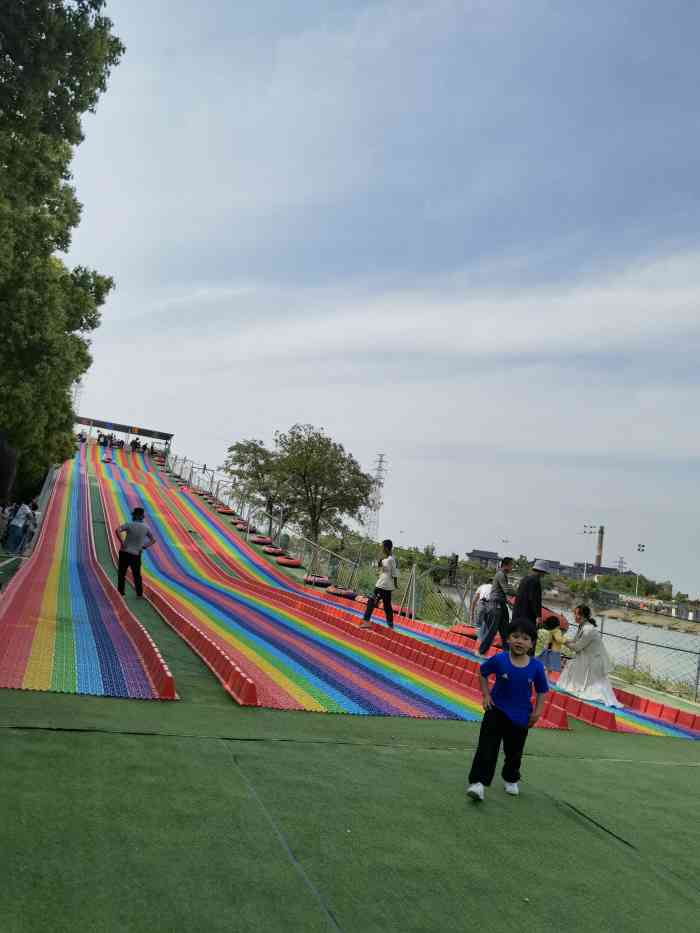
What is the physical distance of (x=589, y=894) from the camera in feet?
12.5

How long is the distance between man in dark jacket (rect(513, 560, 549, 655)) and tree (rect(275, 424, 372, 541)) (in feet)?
142

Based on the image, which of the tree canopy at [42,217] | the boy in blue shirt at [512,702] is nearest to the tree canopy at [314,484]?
→ the tree canopy at [42,217]

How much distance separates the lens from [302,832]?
Answer: 13.3ft

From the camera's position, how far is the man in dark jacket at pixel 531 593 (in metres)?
10.1

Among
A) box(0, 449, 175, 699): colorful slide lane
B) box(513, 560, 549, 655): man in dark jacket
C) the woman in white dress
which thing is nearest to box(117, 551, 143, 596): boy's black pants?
box(0, 449, 175, 699): colorful slide lane

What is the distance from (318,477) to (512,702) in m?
48.4

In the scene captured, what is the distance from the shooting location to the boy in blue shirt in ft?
17.4

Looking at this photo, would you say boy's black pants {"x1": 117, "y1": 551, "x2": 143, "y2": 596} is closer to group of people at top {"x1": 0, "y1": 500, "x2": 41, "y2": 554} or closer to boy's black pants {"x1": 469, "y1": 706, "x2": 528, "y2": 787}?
group of people at top {"x1": 0, "y1": 500, "x2": 41, "y2": 554}

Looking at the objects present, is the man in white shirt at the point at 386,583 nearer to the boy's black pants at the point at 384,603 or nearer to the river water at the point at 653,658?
the boy's black pants at the point at 384,603

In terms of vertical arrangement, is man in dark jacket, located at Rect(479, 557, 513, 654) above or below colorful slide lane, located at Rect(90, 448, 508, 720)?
above

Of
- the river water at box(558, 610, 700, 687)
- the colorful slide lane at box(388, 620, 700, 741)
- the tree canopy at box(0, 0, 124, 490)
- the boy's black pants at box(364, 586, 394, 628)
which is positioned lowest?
the colorful slide lane at box(388, 620, 700, 741)

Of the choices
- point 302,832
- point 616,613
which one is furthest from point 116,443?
point 302,832

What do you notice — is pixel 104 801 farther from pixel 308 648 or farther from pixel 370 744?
pixel 308 648

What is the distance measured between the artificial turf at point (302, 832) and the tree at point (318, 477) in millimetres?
46805
